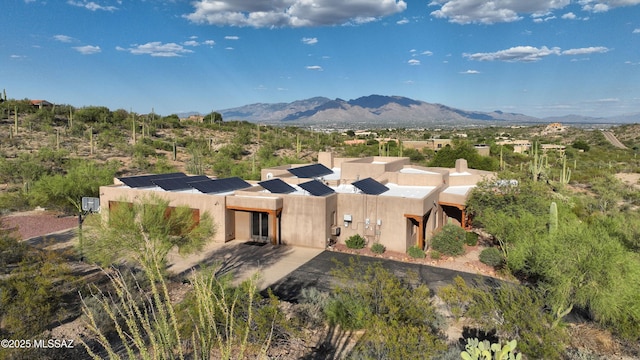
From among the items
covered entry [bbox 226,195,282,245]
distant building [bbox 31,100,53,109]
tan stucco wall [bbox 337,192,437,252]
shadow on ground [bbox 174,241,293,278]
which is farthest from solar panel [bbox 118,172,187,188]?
distant building [bbox 31,100,53,109]

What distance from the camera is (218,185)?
909 inches

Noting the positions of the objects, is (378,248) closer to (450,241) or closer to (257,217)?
(450,241)

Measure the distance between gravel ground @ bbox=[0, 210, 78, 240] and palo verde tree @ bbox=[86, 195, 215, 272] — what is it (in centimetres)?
1036

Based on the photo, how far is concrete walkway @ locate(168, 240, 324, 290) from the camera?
55.1ft

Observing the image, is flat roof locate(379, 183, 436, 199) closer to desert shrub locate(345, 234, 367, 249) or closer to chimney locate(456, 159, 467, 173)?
desert shrub locate(345, 234, 367, 249)

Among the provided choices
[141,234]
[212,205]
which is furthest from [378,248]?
[141,234]

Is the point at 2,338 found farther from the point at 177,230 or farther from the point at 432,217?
the point at 432,217

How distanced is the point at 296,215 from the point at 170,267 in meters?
6.64

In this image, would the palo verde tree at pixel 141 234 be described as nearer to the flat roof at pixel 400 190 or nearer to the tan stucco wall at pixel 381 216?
the tan stucco wall at pixel 381 216

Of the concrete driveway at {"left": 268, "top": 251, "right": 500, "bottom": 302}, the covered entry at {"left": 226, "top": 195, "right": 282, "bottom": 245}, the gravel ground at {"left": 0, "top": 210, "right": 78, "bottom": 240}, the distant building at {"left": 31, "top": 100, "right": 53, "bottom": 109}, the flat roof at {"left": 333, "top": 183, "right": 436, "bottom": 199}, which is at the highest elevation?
the distant building at {"left": 31, "top": 100, "right": 53, "bottom": 109}

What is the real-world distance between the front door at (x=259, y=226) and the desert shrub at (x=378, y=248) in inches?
229

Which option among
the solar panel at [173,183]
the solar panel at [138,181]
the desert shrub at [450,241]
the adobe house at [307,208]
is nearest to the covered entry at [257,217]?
the adobe house at [307,208]

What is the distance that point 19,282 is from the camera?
10.5 metres

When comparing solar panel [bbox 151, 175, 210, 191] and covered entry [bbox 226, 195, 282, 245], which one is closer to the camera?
covered entry [bbox 226, 195, 282, 245]
